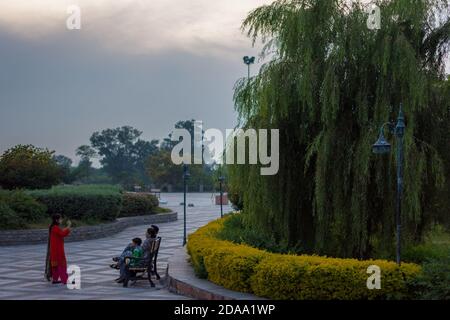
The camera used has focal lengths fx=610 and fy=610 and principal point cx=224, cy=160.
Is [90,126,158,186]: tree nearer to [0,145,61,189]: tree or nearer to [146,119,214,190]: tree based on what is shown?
[146,119,214,190]: tree

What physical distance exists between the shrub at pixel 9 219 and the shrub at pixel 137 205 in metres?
8.61

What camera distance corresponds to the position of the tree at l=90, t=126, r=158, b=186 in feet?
337

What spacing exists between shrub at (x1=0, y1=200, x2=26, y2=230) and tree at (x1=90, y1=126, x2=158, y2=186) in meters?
79.8

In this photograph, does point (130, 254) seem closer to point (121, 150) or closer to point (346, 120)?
point (346, 120)

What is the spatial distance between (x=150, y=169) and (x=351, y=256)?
63.9 metres

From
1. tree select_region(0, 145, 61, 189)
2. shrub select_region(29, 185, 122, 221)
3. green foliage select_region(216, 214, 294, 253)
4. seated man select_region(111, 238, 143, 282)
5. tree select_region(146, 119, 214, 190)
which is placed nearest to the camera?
green foliage select_region(216, 214, 294, 253)

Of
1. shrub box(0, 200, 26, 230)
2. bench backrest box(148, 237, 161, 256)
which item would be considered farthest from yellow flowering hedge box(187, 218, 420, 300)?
shrub box(0, 200, 26, 230)

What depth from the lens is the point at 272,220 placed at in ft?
40.8

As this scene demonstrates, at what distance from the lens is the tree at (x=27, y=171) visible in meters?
28.9

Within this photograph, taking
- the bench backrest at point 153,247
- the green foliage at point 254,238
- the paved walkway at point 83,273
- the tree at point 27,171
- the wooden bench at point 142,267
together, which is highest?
the tree at point 27,171

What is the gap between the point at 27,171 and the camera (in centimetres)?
2906

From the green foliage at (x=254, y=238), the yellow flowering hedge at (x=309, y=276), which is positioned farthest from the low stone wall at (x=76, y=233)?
the yellow flowering hedge at (x=309, y=276)

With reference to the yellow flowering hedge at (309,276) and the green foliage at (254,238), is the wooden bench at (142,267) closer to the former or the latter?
the green foliage at (254,238)

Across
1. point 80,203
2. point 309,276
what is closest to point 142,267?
point 309,276
